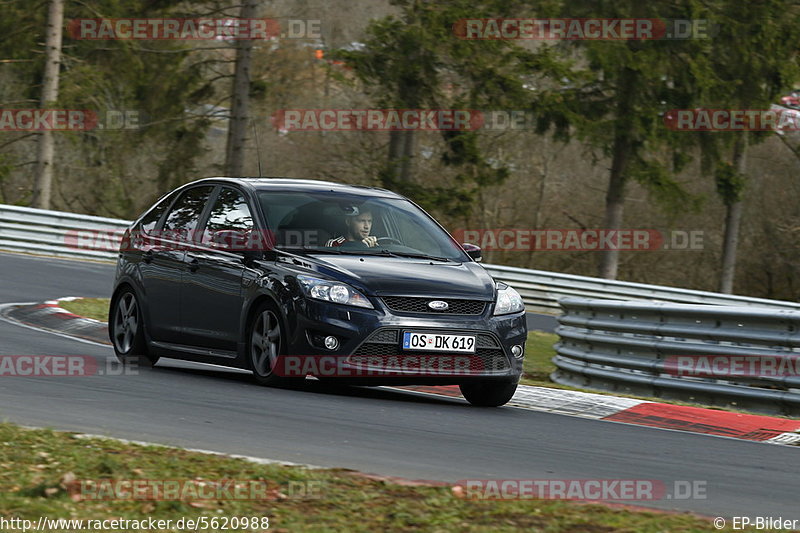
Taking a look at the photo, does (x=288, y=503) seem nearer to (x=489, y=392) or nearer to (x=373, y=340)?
(x=373, y=340)

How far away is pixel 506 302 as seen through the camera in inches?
388

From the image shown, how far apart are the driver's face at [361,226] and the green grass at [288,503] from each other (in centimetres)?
400

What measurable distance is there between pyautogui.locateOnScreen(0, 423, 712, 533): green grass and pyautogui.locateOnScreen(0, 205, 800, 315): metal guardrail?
64.0ft

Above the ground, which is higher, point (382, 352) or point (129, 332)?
point (382, 352)

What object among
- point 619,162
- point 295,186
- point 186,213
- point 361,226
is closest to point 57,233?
point 619,162

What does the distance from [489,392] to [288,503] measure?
4665mm

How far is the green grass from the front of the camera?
5281mm

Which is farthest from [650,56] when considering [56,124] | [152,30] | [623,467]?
[623,467]

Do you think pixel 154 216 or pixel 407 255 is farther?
pixel 154 216

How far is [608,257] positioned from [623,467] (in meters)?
27.3

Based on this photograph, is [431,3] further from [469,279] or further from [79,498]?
[79,498]

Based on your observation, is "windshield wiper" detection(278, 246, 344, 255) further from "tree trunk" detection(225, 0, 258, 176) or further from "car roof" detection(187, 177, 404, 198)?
"tree trunk" detection(225, 0, 258, 176)

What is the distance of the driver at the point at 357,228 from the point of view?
33.6 feet

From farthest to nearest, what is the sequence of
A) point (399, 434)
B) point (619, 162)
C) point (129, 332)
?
point (619, 162) < point (129, 332) < point (399, 434)
